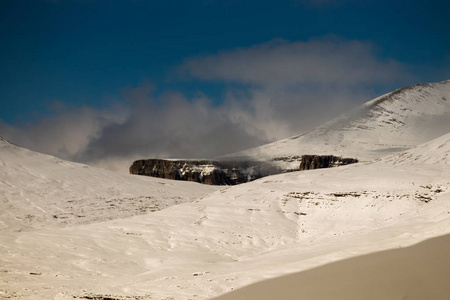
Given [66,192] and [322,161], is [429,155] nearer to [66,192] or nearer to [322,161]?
[66,192]

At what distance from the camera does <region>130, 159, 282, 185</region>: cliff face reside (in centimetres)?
12425

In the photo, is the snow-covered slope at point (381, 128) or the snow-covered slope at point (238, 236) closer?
the snow-covered slope at point (238, 236)

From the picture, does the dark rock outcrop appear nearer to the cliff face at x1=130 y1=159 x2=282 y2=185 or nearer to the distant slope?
the cliff face at x1=130 y1=159 x2=282 y2=185

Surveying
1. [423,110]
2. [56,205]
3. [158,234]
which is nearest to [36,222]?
[56,205]

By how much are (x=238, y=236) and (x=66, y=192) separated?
23495 millimetres

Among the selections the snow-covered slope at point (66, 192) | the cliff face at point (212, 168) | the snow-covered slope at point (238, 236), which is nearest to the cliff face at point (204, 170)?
the cliff face at point (212, 168)

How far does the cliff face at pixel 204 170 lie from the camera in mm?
124250

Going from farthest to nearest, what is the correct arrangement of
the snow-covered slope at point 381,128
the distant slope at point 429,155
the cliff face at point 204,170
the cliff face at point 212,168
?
the snow-covered slope at point 381,128, the cliff face at point 204,170, the cliff face at point 212,168, the distant slope at point 429,155

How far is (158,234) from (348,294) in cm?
1826

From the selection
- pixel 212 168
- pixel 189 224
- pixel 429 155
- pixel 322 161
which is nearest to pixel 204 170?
pixel 212 168

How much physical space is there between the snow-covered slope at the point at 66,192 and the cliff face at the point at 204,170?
6739 centimetres

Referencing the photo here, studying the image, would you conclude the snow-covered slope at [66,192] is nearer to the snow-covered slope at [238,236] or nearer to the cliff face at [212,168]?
the snow-covered slope at [238,236]

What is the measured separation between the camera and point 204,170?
428 ft

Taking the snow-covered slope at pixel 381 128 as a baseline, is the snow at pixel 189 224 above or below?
below
